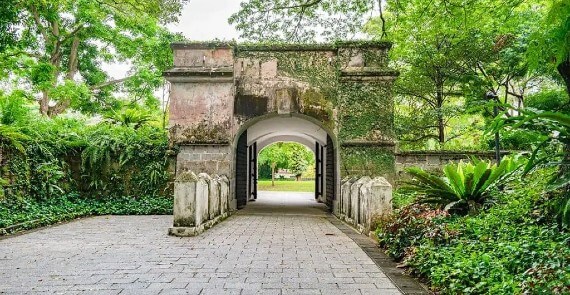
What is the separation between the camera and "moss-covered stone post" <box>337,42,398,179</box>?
10.5 metres

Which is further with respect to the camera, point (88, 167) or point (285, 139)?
point (285, 139)

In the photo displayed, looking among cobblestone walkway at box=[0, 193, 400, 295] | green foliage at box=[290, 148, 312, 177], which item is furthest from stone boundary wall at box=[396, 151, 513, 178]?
green foliage at box=[290, 148, 312, 177]

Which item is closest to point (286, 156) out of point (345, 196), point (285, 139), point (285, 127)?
point (285, 139)

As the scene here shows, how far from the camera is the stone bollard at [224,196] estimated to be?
30.2 ft

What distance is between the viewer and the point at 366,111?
10.6m

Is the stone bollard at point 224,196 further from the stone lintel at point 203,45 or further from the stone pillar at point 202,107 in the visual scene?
the stone lintel at point 203,45

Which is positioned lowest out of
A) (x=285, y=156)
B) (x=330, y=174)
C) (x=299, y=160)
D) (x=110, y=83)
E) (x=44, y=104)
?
(x=330, y=174)

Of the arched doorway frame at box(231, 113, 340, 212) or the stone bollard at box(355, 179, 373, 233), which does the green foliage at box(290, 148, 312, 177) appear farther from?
the stone bollard at box(355, 179, 373, 233)

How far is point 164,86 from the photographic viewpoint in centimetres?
1781

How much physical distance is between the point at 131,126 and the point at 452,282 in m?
12.0

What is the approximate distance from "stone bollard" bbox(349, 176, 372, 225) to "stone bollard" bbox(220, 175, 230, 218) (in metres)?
2.88

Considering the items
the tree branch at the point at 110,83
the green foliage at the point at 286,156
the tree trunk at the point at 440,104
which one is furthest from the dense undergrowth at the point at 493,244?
the green foliage at the point at 286,156

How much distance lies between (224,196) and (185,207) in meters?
2.89

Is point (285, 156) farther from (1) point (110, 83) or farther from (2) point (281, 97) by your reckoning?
(2) point (281, 97)
